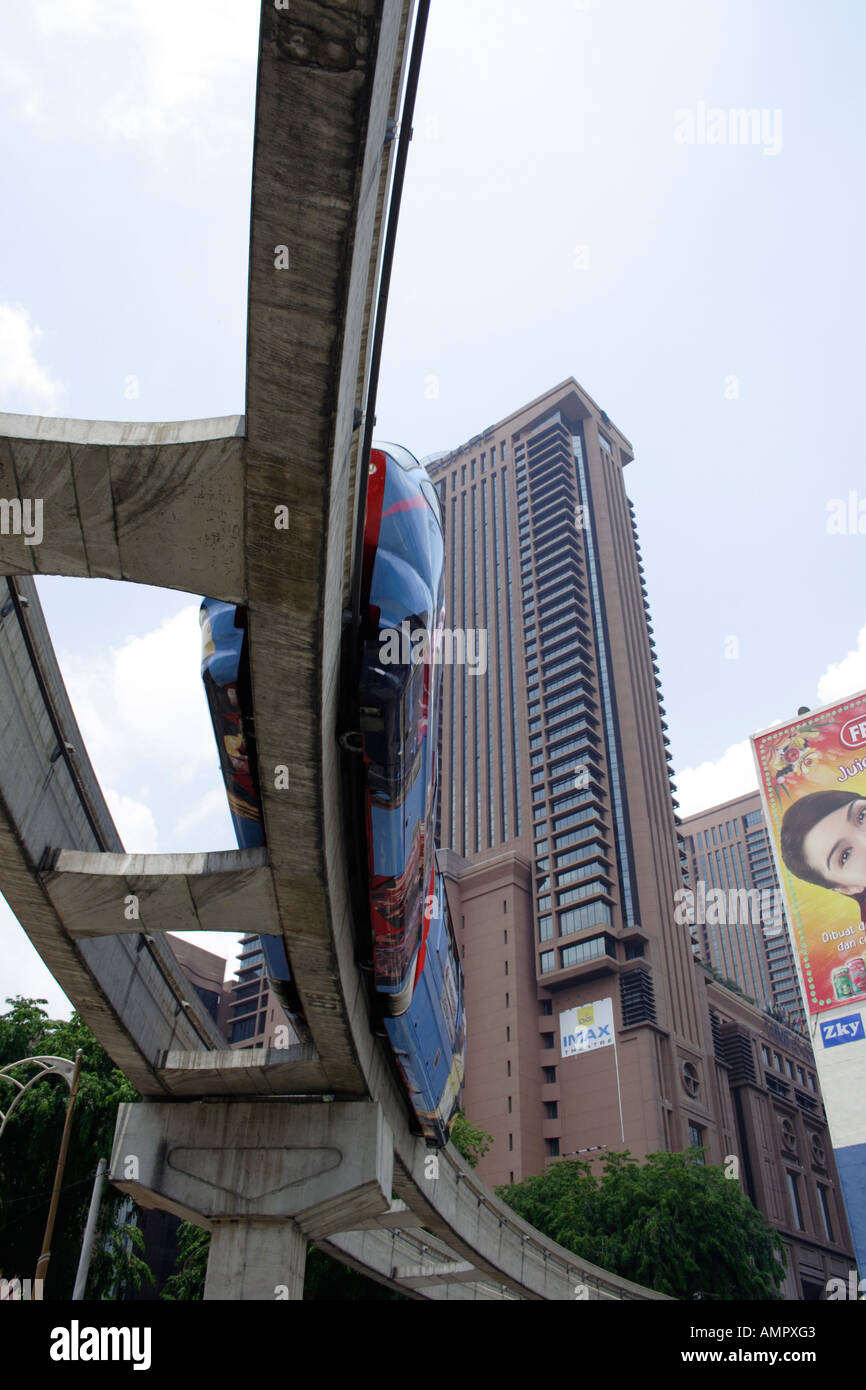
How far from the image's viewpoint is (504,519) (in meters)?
111

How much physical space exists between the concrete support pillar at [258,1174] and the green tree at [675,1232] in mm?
24558

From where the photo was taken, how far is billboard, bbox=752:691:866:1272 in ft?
175

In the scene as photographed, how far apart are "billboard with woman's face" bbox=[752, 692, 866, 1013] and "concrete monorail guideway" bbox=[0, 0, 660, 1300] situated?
138 feet

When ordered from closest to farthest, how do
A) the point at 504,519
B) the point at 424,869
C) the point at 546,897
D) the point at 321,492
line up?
the point at 321,492, the point at 424,869, the point at 546,897, the point at 504,519

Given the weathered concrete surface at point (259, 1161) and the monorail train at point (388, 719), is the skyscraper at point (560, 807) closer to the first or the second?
the weathered concrete surface at point (259, 1161)

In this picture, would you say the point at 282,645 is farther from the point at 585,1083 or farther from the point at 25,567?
the point at 585,1083

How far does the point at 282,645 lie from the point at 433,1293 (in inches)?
936

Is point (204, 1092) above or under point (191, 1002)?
under

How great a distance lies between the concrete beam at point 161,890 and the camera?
1048cm

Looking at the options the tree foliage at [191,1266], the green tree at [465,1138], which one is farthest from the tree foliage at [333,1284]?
the green tree at [465,1138]

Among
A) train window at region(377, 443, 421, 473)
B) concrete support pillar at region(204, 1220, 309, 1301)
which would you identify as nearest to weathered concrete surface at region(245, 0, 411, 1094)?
train window at region(377, 443, 421, 473)

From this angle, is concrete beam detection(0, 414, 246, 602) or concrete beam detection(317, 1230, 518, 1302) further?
concrete beam detection(317, 1230, 518, 1302)

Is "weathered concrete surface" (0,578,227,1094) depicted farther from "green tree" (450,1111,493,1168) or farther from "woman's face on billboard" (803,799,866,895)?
"woman's face on billboard" (803,799,866,895)

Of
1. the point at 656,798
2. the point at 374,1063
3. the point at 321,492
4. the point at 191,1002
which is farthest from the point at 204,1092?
the point at 656,798
